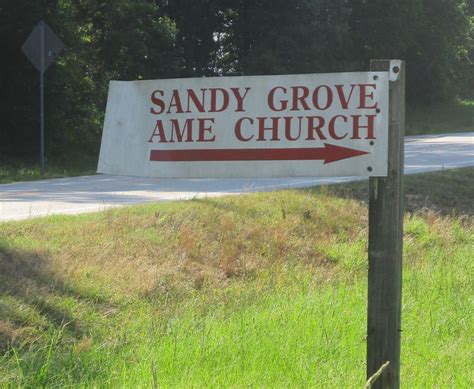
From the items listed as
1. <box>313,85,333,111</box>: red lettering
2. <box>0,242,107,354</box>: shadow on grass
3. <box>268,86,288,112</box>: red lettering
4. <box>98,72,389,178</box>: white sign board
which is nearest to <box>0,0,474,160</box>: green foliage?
<box>0,242,107,354</box>: shadow on grass

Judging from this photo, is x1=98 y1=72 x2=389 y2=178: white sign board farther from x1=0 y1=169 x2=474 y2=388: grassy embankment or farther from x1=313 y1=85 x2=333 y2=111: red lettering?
x1=0 y1=169 x2=474 y2=388: grassy embankment

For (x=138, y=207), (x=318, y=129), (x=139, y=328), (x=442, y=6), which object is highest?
(x=442, y=6)

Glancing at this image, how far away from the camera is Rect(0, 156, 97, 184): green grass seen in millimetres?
15875

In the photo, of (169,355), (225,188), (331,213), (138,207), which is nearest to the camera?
(169,355)

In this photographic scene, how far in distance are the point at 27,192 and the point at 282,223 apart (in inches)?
180

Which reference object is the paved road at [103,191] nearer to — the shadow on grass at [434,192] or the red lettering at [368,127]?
the shadow on grass at [434,192]

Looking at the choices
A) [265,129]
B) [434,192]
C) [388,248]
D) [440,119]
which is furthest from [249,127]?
[440,119]

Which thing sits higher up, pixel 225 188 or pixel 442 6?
pixel 442 6

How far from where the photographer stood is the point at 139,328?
19.7 feet

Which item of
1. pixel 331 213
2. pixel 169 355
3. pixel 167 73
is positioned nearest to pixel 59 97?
pixel 167 73

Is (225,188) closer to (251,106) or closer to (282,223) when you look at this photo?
(282,223)

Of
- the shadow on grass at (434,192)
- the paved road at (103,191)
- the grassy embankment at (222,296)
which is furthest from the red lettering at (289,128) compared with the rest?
the shadow on grass at (434,192)

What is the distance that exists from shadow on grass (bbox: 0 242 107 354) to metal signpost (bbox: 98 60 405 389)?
2.22m

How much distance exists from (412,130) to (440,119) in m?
7.50
